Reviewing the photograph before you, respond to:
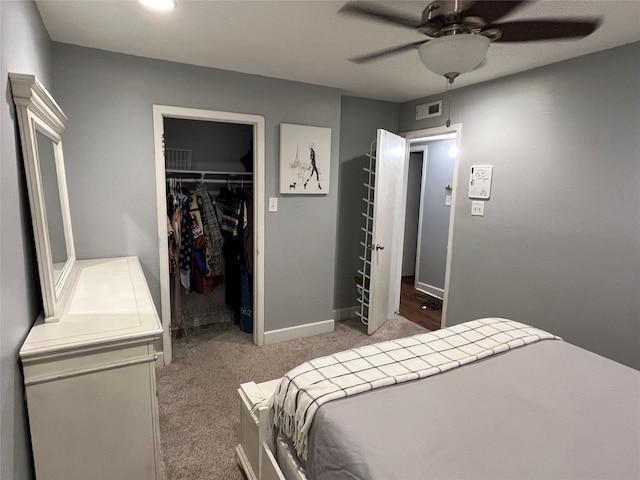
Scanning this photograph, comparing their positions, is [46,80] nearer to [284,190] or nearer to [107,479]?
[284,190]

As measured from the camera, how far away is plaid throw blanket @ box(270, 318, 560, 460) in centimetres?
131

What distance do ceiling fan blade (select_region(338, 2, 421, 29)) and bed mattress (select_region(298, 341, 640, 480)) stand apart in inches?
59.9

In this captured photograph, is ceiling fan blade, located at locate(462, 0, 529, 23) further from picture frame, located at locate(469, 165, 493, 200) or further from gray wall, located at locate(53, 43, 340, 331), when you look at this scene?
gray wall, located at locate(53, 43, 340, 331)

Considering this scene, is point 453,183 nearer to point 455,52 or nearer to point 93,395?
point 455,52

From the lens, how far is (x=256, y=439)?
5.31 ft

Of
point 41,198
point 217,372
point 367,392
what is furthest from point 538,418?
point 217,372

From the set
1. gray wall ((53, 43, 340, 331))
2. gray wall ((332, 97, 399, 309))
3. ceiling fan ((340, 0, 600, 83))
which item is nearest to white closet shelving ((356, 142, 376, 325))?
gray wall ((332, 97, 399, 309))

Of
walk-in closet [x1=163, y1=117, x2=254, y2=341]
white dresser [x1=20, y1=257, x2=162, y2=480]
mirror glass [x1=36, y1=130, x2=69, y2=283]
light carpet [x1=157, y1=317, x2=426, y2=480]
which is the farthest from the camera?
walk-in closet [x1=163, y1=117, x2=254, y2=341]

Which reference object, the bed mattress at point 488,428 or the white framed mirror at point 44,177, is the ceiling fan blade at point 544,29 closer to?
the bed mattress at point 488,428

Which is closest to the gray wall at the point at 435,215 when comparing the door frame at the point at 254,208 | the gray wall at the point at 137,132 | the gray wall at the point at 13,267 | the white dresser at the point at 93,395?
the gray wall at the point at 137,132

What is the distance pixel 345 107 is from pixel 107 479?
3.31 metres

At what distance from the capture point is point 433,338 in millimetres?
1780

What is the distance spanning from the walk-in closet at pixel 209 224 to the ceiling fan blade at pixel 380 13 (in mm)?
1888

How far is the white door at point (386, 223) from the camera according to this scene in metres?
3.29
